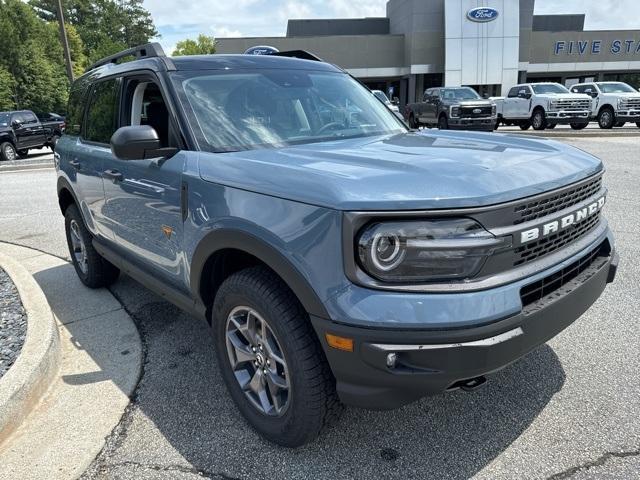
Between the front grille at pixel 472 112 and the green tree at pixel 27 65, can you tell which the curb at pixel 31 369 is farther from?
the green tree at pixel 27 65

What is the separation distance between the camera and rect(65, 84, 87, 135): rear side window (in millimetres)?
4758

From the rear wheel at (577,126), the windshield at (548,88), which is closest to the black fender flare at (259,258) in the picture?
the rear wheel at (577,126)

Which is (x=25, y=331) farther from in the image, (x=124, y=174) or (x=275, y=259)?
(x=275, y=259)

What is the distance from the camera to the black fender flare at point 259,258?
213cm

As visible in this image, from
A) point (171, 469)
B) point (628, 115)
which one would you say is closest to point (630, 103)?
point (628, 115)

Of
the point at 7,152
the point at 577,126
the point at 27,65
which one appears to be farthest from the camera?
the point at 27,65

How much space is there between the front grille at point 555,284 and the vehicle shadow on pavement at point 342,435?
0.75 m

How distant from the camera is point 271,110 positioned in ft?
10.7

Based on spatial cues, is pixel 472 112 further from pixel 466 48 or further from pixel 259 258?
pixel 466 48

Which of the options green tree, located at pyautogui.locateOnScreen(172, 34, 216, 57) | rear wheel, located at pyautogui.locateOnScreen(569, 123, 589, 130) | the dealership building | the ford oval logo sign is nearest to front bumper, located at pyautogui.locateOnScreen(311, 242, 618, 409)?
rear wheel, located at pyautogui.locateOnScreen(569, 123, 589, 130)

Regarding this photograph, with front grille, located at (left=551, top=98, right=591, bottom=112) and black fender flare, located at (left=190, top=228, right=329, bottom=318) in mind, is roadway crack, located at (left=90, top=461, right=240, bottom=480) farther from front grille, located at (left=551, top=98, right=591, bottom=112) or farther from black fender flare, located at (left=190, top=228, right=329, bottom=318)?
front grille, located at (left=551, top=98, right=591, bottom=112)

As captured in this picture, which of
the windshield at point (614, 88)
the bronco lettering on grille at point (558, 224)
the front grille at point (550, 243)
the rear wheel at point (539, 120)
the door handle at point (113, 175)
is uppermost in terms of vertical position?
the door handle at point (113, 175)

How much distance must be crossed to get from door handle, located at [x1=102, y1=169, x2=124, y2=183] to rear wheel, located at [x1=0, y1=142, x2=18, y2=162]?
17283 millimetres

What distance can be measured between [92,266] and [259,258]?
10.2 feet
